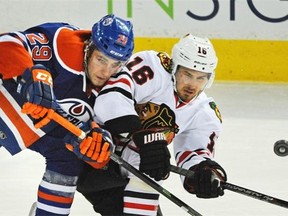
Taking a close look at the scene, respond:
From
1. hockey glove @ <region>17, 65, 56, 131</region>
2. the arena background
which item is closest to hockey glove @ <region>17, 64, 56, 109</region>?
hockey glove @ <region>17, 65, 56, 131</region>

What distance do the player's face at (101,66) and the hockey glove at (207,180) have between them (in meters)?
0.43

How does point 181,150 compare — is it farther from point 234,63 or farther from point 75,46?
point 234,63

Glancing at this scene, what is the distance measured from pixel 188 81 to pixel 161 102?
12cm

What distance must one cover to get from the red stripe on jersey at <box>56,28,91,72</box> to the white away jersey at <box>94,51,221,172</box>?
136mm

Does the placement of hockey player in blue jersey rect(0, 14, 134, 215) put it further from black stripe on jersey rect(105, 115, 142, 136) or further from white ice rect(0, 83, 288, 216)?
white ice rect(0, 83, 288, 216)

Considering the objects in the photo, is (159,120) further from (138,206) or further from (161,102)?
(138,206)

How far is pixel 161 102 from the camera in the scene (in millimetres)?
3021

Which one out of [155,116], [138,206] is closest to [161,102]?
[155,116]

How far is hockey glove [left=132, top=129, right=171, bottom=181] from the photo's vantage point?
284 cm

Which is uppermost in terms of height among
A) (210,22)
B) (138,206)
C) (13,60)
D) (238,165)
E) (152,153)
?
(13,60)

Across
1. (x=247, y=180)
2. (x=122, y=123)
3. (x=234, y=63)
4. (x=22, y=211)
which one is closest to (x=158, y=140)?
(x=122, y=123)

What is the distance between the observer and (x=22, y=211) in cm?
356

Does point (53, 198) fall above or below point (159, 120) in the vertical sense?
below

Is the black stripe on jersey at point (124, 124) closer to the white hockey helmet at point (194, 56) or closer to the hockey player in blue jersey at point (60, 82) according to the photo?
the hockey player in blue jersey at point (60, 82)
